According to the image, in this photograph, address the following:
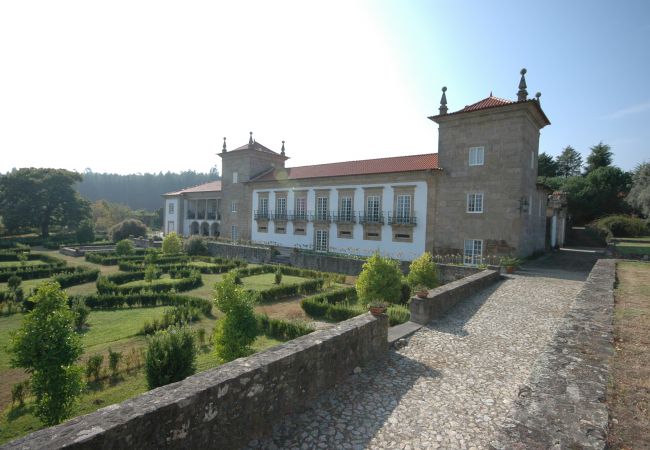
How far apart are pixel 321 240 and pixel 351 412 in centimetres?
2471

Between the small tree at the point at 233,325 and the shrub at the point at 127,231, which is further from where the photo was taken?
the shrub at the point at 127,231

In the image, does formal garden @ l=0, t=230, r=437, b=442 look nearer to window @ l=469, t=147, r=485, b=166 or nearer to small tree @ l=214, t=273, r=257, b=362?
small tree @ l=214, t=273, r=257, b=362

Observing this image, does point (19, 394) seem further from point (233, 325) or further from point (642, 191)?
point (642, 191)

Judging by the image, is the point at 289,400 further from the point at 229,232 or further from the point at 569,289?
the point at 229,232

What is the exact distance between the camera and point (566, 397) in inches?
148

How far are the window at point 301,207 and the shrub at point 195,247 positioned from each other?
330 inches

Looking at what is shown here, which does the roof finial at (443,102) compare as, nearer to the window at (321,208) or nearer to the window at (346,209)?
the window at (346,209)

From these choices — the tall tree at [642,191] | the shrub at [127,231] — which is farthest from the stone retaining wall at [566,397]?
the shrub at [127,231]

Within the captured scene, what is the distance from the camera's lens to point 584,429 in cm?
325

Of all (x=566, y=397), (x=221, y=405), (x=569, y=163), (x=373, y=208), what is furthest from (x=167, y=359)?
(x=569, y=163)

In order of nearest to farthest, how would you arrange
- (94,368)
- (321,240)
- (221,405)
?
1. (221,405)
2. (94,368)
3. (321,240)

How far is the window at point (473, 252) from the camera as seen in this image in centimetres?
2148

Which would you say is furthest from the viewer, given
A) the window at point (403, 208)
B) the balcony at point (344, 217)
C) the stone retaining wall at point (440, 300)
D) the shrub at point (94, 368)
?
the balcony at point (344, 217)

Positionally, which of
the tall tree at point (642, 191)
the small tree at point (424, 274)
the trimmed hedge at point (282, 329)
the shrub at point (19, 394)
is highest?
the tall tree at point (642, 191)
